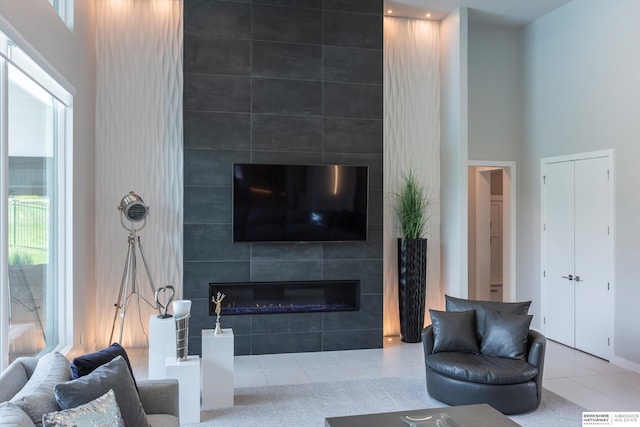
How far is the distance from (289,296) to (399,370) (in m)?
1.65

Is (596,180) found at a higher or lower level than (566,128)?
lower

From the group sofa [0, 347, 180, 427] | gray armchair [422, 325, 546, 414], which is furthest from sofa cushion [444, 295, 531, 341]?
sofa [0, 347, 180, 427]

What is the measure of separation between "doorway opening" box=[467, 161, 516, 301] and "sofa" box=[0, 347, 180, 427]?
17.7ft

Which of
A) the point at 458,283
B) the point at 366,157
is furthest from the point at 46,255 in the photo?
the point at 458,283

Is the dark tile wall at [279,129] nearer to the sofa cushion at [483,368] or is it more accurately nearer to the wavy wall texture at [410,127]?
the wavy wall texture at [410,127]

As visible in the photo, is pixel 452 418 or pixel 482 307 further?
pixel 482 307

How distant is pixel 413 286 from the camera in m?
6.04

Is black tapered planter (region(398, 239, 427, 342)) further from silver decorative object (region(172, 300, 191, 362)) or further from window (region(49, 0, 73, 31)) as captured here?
window (region(49, 0, 73, 31))

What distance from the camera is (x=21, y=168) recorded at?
361cm

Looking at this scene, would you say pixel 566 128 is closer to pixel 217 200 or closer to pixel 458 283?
pixel 458 283

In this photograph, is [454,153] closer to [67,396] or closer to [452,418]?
[452,418]

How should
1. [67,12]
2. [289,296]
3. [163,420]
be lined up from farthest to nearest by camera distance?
[289,296] < [67,12] < [163,420]

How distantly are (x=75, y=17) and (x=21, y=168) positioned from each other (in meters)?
1.85

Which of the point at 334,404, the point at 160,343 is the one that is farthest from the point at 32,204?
the point at 334,404
